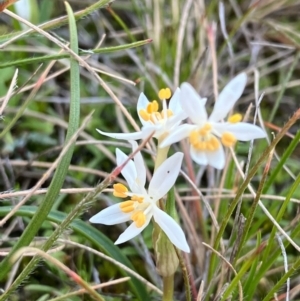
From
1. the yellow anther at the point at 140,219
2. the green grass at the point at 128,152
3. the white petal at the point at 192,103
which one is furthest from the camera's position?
the green grass at the point at 128,152

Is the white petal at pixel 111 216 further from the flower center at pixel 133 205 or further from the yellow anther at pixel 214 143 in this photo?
the yellow anther at pixel 214 143

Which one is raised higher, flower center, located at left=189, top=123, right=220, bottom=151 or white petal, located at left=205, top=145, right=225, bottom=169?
flower center, located at left=189, top=123, right=220, bottom=151

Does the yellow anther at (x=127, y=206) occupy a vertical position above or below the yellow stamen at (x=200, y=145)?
below

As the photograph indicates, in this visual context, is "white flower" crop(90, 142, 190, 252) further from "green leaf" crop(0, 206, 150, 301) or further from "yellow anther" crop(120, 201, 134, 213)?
"green leaf" crop(0, 206, 150, 301)

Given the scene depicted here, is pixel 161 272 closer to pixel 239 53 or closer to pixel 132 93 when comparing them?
pixel 132 93

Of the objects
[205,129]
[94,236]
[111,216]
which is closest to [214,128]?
[205,129]

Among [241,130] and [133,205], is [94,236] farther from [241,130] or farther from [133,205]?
[241,130]

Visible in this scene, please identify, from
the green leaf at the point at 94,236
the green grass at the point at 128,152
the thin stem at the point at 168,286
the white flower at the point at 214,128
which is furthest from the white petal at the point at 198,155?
the green leaf at the point at 94,236

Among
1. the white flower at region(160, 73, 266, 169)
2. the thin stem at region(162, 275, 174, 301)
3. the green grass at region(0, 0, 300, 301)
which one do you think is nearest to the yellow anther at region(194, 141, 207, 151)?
the white flower at region(160, 73, 266, 169)
